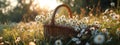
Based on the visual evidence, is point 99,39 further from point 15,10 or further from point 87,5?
point 15,10

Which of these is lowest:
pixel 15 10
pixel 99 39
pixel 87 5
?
pixel 99 39

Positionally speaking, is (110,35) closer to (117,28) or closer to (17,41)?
(117,28)

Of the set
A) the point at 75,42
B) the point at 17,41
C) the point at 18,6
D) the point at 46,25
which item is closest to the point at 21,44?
the point at 17,41

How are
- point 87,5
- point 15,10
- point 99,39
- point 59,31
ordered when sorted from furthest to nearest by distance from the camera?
point 15,10 < point 87,5 < point 59,31 < point 99,39

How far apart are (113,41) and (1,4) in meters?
27.1

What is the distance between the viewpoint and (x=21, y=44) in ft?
18.7

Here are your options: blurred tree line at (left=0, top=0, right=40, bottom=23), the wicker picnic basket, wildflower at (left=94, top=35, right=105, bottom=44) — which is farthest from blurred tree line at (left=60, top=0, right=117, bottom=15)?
blurred tree line at (left=0, top=0, right=40, bottom=23)

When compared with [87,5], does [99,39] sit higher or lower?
lower

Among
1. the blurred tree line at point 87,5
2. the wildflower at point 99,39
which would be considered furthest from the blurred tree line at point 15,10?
the wildflower at point 99,39

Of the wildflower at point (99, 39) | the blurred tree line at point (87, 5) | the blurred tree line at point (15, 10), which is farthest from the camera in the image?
the blurred tree line at point (15, 10)

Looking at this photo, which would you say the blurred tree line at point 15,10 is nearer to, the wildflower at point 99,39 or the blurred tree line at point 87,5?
the blurred tree line at point 87,5

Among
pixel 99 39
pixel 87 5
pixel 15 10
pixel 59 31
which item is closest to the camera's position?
pixel 99 39

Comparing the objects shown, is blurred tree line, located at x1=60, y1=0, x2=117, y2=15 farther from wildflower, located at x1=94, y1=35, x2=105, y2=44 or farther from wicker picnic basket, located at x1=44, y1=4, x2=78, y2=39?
wildflower, located at x1=94, y1=35, x2=105, y2=44

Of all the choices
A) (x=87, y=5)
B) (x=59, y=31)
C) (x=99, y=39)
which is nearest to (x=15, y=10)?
(x=87, y=5)
